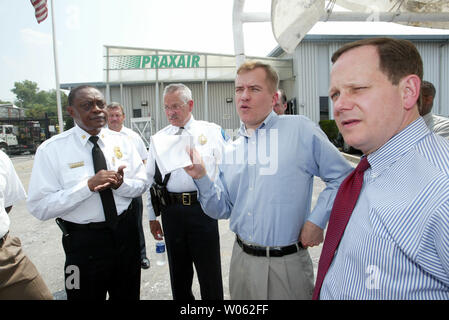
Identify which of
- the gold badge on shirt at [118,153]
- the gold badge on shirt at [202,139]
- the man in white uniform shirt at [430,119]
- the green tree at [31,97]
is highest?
the green tree at [31,97]

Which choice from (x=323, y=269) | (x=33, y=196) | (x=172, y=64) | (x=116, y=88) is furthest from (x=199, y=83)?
(x=323, y=269)

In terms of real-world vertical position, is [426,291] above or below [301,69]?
below

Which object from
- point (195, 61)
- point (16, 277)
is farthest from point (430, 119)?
point (195, 61)

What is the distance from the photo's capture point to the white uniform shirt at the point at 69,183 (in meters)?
2.10

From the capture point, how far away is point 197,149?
2932 millimetres

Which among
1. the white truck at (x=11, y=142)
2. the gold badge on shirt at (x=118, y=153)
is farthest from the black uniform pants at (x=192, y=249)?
the white truck at (x=11, y=142)

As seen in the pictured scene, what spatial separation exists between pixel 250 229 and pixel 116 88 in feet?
62.4

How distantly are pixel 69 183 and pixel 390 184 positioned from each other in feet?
7.34

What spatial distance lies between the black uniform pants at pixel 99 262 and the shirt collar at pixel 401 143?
2049mm

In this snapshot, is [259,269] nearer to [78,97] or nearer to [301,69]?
[78,97]

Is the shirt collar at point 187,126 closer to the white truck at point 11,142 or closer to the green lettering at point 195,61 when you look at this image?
the green lettering at point 195,61

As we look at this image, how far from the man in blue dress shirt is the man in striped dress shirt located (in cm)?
59

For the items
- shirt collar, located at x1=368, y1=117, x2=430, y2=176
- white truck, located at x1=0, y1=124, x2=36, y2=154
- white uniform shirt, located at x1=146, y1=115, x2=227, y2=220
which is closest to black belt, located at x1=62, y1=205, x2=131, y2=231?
white uniform shirt, located at x1=146, y1=115, x2=227, y2=220

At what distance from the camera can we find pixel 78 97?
2312mm
